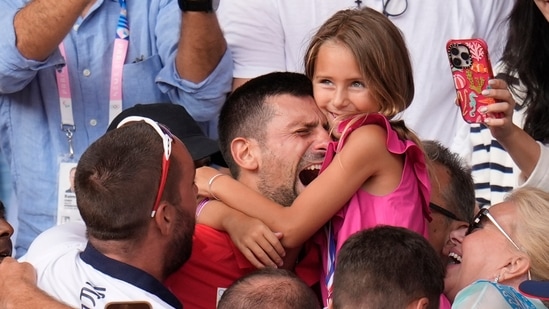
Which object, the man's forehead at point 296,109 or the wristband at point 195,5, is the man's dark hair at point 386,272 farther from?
the wristband at point 195,5

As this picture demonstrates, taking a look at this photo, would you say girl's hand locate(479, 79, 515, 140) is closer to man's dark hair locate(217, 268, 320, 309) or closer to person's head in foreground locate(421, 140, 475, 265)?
person's head in foreground locate(421, 140, 475, 265)

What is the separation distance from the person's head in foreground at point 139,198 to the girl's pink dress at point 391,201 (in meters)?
0.55

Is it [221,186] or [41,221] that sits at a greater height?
[221,186]

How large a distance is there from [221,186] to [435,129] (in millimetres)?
1417

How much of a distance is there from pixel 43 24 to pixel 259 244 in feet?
5.01

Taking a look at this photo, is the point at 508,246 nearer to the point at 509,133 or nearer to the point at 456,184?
the point at 456,184

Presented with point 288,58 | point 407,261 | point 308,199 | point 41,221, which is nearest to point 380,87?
point 308,199

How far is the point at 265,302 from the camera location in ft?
11.7

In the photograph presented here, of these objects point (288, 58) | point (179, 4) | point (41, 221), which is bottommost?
point (41, 221)

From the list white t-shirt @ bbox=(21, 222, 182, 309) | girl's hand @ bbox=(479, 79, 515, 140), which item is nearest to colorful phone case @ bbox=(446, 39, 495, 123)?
girl's hand @ bbox=(479, 79, 515, 140)

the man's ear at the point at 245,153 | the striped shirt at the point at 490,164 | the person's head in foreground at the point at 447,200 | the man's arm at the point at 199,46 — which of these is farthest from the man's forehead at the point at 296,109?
the striped shirt at the point at 490,164

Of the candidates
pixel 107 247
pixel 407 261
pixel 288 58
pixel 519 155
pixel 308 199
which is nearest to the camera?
pixel 407 261

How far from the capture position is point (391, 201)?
407 cm

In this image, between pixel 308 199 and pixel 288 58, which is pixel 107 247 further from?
pixel 288 58
